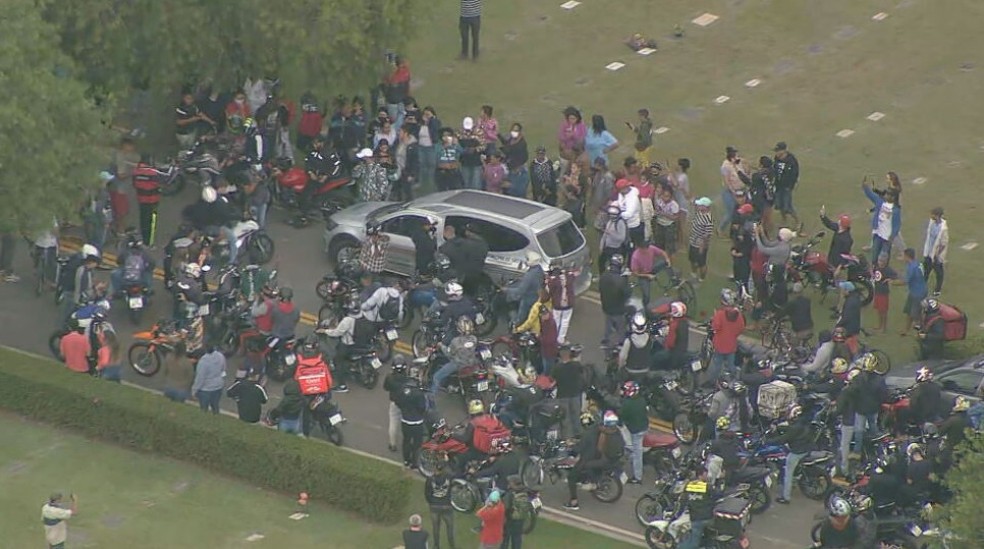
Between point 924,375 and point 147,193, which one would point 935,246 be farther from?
point 147,193

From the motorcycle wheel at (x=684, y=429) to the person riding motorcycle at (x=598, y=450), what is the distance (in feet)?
6.62

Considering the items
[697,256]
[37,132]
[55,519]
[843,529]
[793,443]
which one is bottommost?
[697,256]

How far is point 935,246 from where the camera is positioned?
3434cm

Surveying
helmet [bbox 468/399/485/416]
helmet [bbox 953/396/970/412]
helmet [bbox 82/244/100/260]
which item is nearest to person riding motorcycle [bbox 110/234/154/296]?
helmet [bbox 82/244/100/260]

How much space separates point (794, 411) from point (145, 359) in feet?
32.6

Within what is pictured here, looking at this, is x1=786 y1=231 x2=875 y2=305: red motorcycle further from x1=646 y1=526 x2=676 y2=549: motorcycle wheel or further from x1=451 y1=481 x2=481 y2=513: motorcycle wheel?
x1=451 y1=481 x2=481 y2=513: motorcycle wheel

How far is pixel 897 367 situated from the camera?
32125mm

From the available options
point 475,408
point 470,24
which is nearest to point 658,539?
point 475,408

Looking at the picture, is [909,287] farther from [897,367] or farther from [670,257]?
[670,257]

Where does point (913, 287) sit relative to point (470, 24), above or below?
below

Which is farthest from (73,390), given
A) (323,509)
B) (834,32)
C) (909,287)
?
(834,32)

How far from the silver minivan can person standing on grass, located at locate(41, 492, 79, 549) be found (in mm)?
8890

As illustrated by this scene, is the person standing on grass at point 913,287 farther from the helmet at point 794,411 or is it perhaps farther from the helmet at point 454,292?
the helmet at point 454,292

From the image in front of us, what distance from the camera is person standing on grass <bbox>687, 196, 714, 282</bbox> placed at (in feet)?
114
